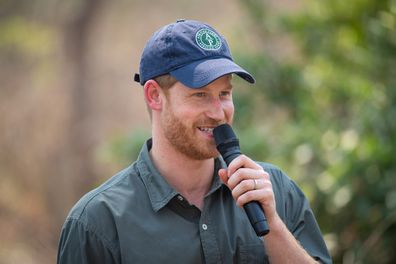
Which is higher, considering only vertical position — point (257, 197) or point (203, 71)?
point (203, 71)

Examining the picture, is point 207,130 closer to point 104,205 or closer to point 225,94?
point 225,94

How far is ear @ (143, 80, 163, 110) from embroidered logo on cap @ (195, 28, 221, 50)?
0.79 ft

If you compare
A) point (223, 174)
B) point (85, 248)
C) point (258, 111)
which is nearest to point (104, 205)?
point (85, 248)

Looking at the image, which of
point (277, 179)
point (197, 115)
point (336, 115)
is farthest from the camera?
point (336, 115)

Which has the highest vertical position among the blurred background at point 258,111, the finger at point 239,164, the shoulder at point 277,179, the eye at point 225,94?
the eye at point 225,94

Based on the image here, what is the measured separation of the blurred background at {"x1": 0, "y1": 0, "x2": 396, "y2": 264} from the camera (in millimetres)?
5727

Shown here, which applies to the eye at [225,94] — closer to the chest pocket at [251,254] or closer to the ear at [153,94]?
the ear at [153,94]

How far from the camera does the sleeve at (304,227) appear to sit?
290 cm

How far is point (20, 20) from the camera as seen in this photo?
13.3 metres

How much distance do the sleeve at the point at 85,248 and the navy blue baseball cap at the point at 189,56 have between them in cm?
65

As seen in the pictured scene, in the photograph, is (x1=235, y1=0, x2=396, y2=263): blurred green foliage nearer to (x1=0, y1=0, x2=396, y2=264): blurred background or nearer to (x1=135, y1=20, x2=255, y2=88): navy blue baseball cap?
(x1=0, y1=0, x2=396, y2=264): blurred background

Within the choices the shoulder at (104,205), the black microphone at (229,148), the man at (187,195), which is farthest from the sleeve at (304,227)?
the shoulder at (104,205)

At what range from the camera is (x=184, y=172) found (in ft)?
9.46

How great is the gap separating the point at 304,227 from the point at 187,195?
496 millimetres
